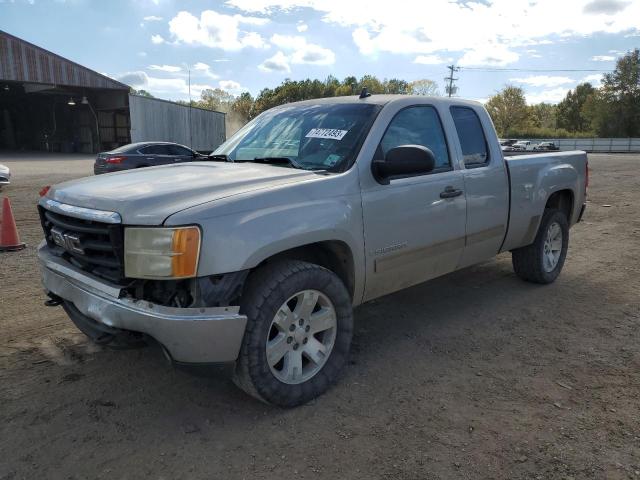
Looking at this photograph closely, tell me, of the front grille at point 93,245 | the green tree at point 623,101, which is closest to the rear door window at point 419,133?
the front grille at point 93,245

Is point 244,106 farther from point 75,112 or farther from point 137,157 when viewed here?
point 137,157

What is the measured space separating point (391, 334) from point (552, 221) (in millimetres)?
2517

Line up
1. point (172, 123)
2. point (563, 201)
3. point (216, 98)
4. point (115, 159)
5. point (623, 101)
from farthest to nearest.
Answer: point (216, 98) → point (623, 101) → point (172, 123) → point (115, 159) → point (563, 201)

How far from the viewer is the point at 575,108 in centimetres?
8619

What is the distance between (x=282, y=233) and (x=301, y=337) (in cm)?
69

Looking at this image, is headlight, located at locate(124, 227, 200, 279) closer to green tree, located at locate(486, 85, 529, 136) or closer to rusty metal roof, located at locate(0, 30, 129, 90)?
rusty metal roof, located at locate(0, 30, 129, 90)

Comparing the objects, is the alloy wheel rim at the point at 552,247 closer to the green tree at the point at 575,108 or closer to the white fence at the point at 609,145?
the white fence at the point at 609,145

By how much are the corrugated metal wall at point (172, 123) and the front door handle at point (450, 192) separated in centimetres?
3345

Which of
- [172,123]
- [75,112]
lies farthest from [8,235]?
[75,112]

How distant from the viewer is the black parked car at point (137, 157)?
1555 centimetres

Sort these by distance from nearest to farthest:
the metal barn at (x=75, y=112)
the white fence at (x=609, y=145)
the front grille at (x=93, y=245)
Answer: the front grille at (x=93, y=245) → the metal barn at (x=75, y=112) → the white fence at (x=609, y=145)

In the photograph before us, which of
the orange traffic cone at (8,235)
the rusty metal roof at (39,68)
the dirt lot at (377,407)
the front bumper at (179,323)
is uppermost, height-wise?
the rusty metal roof at (39,68)

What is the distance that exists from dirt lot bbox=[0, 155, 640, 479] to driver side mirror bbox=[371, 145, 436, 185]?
1.41 m

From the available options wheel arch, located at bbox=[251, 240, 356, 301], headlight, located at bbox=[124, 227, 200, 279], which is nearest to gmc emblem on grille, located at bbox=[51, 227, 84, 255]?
headlight, located at bbox=[124, 227, 200, 279]
